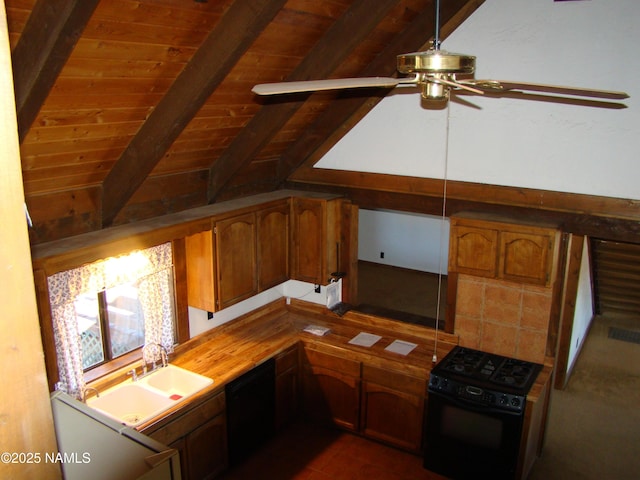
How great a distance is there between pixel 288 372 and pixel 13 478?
3789 mm

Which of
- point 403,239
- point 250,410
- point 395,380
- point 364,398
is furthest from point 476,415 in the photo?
point 403,239

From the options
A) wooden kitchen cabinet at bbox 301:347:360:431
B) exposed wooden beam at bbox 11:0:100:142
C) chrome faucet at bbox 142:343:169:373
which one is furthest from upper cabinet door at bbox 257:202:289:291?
exposed wooden beam at bbox 11:0:100:142

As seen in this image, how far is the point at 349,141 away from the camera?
4.93 meters

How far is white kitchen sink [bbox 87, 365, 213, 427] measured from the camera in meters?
3.86

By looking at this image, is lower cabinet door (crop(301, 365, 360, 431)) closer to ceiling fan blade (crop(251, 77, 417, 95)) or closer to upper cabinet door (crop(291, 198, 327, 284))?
upper cabinet door (crop(291, 198, 327, 284))

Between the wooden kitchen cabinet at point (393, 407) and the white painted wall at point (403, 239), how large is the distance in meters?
3.75

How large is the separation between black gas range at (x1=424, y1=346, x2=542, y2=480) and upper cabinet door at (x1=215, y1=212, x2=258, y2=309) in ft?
5.29

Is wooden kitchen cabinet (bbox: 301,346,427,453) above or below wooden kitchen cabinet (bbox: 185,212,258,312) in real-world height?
below

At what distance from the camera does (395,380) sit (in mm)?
4488

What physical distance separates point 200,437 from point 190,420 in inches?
8.1

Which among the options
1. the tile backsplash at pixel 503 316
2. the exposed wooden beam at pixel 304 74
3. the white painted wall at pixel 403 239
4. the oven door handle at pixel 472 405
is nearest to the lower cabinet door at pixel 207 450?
the oven door handle at pixel 472 405

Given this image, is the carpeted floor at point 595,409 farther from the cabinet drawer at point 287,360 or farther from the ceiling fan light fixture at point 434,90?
the ceiling fan light fixture at point 434,90

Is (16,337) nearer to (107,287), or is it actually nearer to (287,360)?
(107,287)

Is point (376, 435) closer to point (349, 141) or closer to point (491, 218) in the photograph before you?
point (491, 218)
